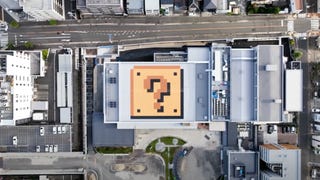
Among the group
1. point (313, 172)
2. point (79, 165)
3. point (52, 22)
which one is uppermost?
point (52, 22)

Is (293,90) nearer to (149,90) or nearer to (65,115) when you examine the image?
(149,90)

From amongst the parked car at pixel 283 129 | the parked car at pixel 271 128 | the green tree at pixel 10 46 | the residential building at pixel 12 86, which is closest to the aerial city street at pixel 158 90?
the parked car at pixel 283 129

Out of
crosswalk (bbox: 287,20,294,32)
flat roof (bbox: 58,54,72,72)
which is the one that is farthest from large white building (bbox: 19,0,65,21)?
crosswalk (bbox: 287,20,294,32)

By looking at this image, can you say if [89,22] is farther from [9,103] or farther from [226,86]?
[226,86]

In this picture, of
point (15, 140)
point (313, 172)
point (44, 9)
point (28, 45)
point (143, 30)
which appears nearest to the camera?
point (44, 9)

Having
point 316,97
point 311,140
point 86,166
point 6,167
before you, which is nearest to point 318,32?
point 316,97

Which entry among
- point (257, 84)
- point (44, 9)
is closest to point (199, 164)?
point (257, 84)

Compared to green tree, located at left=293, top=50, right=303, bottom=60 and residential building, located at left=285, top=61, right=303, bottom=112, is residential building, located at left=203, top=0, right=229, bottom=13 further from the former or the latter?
residential building, located at left=285, top=61, right=303, bottom=112
